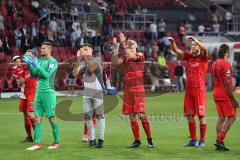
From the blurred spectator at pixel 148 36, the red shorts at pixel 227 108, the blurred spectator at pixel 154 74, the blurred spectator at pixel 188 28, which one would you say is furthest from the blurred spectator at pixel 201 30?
the red shorts at pixel 227 108

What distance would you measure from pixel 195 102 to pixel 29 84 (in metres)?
3.76

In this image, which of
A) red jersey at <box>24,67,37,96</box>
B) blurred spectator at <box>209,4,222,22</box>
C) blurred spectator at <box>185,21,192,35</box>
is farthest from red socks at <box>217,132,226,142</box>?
blurred spectator at <box>209,4,222,22</box>

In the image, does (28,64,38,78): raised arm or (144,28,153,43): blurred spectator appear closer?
(28,64,38,78): raised arm

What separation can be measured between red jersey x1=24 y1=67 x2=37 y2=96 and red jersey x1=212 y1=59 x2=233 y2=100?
161 inches

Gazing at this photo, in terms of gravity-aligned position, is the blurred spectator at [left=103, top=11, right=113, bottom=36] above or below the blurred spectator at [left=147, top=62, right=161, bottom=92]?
above

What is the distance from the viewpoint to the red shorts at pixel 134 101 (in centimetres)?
1273

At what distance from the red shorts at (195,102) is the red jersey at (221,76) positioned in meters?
0.57

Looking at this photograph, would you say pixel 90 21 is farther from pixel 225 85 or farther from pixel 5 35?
pixel 225 85

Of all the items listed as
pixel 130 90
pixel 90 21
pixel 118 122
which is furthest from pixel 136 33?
pixel 130 90

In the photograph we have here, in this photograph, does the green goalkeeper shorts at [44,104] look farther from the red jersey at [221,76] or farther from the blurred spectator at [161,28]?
the blurred spectator at [161,28]

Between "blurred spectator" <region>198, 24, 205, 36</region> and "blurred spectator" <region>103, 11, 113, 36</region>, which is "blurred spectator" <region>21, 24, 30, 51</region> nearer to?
"blurred spectator" <region>103, 11, 113, 36</region>

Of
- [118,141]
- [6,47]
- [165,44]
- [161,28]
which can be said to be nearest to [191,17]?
[161,28]

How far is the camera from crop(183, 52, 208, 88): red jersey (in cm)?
1305

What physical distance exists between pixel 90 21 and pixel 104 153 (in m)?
26.8
